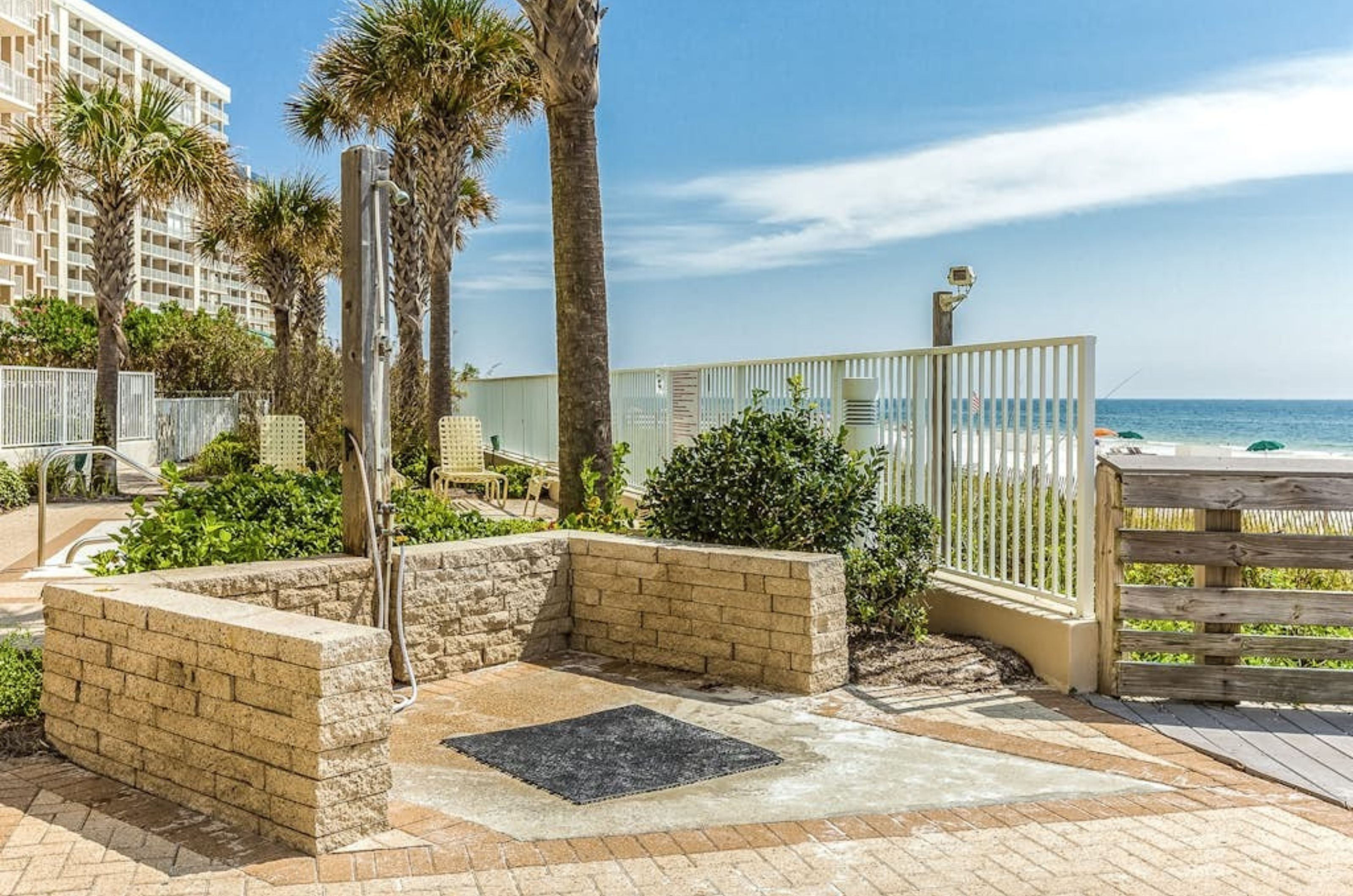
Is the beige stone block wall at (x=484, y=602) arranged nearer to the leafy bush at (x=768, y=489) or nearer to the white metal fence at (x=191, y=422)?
the leafy bush at (x=768, y=489)

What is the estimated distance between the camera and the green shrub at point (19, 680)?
16.5 feet

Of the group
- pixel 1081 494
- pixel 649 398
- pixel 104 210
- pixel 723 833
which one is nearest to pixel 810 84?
pixel 104 210

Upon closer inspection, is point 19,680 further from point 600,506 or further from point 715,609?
point 600,506

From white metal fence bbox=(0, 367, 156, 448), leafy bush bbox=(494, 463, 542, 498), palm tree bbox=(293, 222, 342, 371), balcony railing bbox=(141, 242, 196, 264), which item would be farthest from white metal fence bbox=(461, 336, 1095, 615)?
balcony railing bbox=(141, 242, 196, 264)

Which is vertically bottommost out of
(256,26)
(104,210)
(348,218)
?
(348,218)

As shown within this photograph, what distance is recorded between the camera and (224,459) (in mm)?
20641

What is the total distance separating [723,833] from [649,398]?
752cm

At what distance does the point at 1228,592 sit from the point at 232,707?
4.61 m

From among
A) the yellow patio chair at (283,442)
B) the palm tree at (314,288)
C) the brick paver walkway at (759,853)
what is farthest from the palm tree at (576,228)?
the palm tree at (314,288)

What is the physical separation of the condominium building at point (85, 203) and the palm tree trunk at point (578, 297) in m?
13.8

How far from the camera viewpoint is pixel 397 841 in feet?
12.4

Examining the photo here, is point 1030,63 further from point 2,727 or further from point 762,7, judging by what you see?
point 2,727

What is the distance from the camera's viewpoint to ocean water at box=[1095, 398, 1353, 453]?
64688 mm

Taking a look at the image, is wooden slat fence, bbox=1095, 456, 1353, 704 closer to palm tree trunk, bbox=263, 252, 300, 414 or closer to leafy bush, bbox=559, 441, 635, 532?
leafy bush, bbox=559, 441, 635, 532
